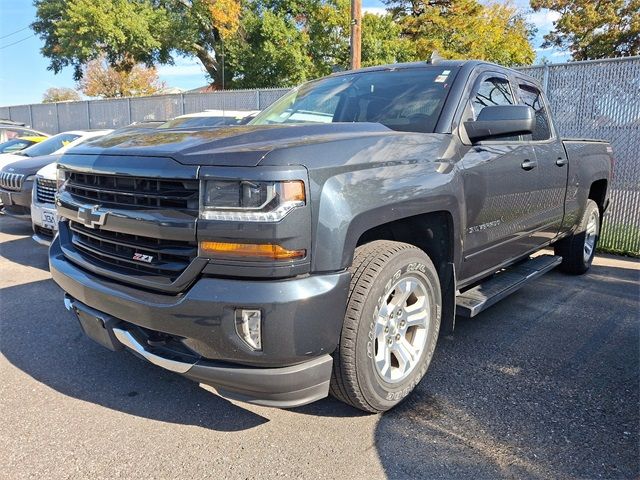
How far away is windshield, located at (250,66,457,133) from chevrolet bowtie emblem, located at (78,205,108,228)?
63.8 inches

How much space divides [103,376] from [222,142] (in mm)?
1783

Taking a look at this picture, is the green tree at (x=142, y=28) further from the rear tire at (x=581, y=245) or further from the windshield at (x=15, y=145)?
the rear tire at (x=581, y=245)

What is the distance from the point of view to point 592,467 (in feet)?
7.90

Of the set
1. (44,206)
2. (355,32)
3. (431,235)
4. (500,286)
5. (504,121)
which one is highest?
(355,32)

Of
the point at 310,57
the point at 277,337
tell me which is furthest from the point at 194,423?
the point at 310,57

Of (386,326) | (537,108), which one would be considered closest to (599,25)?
(537,108)

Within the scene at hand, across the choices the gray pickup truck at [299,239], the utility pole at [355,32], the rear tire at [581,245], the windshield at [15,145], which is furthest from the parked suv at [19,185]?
the utility pole at [355,32]

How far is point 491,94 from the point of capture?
384 centimetres

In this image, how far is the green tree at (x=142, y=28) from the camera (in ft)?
77.7

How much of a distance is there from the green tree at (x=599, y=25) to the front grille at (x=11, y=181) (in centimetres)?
2971

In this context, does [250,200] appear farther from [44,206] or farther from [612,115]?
[612,115]

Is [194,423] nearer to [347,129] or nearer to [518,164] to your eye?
[347,129]

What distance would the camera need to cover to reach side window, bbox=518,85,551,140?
4371mm

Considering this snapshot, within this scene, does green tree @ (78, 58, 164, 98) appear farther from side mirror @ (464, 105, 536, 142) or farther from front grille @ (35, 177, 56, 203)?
side mirror @ (464, 105, 536, 142)
